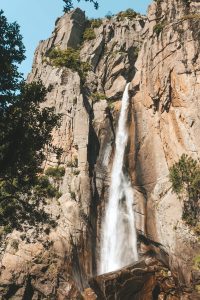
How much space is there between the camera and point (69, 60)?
2297 inches

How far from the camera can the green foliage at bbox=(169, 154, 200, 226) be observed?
38.9 meters

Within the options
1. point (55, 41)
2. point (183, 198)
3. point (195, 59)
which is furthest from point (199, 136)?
point (55, 41)

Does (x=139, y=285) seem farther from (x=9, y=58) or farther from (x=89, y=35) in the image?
(x=89, y=35)

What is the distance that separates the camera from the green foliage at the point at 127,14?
227ft

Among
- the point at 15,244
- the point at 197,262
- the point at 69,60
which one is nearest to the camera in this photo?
the point at 197,262

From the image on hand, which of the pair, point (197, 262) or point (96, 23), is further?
point (96, 23)

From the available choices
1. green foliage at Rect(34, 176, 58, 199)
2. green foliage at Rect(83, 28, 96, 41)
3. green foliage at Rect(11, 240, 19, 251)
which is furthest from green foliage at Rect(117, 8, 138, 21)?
green foliage at Rect(11, 240, 19, 251)

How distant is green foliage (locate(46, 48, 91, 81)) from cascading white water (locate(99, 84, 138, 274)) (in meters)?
15.3

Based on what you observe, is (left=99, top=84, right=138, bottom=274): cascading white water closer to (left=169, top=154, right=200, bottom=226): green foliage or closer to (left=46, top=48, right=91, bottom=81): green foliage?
(left=169, top=154, right=200, bottom=226): green foliage

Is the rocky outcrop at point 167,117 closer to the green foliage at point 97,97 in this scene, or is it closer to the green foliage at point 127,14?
the green foliage at point 97,97

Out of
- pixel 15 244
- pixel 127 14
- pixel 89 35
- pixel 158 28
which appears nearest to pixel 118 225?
pixel 15 244

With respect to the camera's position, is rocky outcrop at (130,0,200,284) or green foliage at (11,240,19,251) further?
rocky outcrop at (130,0,200,284)

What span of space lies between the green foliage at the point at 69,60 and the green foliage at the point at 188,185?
22830 millimetres

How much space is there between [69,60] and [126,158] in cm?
1941
